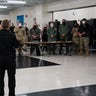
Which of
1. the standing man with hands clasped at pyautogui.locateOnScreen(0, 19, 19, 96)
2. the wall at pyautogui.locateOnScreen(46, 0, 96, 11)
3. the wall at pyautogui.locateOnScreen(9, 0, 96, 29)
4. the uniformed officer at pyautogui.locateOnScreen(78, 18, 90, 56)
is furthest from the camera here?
the wall at pyautogui.locateOnScreen(9, 0, 96, 29)

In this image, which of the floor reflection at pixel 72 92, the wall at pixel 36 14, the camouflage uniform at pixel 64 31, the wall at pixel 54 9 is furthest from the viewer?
the wall at pixel 36 14

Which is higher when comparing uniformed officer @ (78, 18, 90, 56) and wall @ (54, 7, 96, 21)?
wall @ (54, 7, 96, 21)

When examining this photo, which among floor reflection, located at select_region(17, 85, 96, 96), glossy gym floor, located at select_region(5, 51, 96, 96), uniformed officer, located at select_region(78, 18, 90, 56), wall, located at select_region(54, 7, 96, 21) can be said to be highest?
wall, located at select_region(54, 7, 96, 21)

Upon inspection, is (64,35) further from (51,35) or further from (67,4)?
(67,4)

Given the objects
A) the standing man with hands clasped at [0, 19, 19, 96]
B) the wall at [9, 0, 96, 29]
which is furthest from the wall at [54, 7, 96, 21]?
the standing man with hands clasped at [0, 19, 19, 96]

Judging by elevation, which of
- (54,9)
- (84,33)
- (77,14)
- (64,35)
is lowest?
(64,35)

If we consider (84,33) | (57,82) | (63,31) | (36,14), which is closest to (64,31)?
(63,31)

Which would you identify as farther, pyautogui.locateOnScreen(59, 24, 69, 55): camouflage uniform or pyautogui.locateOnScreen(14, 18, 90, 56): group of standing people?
pyautogui.locateOnScreen(59, 24, 69, 55): camouflage uniform

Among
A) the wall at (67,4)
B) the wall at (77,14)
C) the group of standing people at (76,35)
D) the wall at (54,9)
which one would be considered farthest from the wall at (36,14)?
the group of standing people at (76,35)

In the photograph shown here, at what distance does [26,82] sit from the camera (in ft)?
18.4

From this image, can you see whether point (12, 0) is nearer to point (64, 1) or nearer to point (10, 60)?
point (64, 1)

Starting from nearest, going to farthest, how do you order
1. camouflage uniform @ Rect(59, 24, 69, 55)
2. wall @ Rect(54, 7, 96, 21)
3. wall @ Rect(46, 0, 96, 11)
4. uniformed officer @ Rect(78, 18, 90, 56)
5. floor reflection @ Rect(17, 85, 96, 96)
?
floor reflection @ Rect(17, 85, 96, 96), uniformed officer @ Rect(78, 18, 90, 56), camouflage uniform @ Rect(59, 24, 69, 55), wall @ Rect(46, 0, 96, 11), wall @ Rect(54, 7, 96, 21)

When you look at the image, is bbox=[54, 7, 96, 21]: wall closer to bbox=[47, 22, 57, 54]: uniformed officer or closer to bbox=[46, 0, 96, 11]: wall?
bbox=[46, 0, 96, 11]: wall

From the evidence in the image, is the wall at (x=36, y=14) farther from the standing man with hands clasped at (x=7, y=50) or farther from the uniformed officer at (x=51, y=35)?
the standing man with hands clasped at (x=7, y=50)
